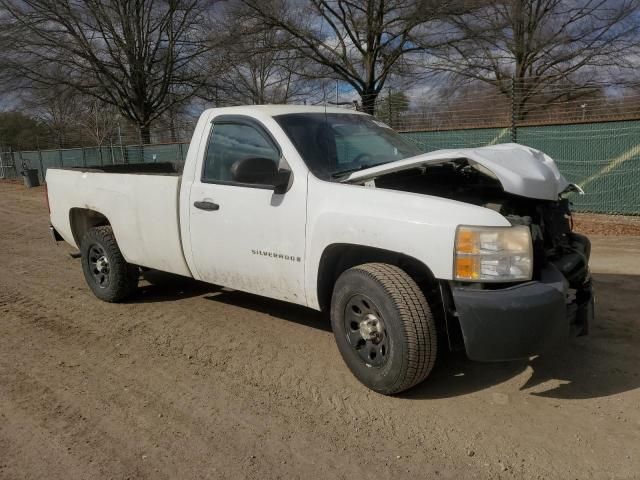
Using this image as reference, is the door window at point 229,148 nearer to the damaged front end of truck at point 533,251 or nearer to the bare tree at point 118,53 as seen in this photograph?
the damaged front end of truck at point 533,251

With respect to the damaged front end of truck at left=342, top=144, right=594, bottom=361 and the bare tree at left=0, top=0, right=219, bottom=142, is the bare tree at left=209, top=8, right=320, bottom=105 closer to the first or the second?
the bare tree at left=0, top=0, right=219, bottom=142

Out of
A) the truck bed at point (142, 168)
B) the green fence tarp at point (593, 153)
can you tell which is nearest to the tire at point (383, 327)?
the truck bed at point (142, 168)

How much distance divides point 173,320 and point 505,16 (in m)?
20.9

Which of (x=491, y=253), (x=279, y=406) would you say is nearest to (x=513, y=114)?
(x=491, y=253)

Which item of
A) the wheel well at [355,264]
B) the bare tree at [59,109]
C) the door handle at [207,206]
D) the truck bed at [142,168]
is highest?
the bare tree at [59,109]

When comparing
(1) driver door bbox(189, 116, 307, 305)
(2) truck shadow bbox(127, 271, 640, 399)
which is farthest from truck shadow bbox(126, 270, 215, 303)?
(1) driver door bbox(189, 116, 307, 305)

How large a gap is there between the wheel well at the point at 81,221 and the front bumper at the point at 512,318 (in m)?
4.44

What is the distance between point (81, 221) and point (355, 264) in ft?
12.3

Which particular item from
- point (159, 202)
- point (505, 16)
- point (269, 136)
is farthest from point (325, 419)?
point (505, 16)

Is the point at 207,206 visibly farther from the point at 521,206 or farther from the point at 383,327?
the point at 521,206

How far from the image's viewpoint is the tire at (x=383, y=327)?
343 centimetres

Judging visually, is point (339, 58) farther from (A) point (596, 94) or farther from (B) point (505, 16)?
(A) point (596, 94)

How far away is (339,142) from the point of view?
455cm

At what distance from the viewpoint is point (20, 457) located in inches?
123
